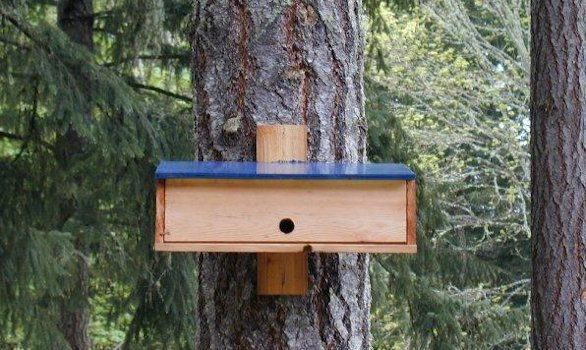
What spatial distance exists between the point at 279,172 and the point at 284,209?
3.0 inches

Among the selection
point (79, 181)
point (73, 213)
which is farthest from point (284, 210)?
point (73, 213)

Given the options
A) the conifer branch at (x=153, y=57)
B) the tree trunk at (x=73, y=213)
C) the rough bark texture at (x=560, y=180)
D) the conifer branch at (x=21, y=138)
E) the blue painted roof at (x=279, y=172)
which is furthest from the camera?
the conifer branch at (x=153, y=57)

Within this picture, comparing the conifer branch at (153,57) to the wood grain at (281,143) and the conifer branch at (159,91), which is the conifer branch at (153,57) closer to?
the conifer branch at (159,91)

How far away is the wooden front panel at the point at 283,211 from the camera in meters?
1.91

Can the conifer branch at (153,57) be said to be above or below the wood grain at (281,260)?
above

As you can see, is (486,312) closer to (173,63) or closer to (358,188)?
(173,63)

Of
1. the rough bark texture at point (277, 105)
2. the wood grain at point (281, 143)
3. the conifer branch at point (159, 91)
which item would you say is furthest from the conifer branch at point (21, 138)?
the wood grain at point (281, 143)

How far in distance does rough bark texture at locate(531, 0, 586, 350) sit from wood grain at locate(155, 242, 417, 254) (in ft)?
9.20

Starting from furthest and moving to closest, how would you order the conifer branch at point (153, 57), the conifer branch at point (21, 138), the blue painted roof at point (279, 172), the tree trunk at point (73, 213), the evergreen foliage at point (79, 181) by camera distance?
the conifer branch at point (153, 57), the tree trunk at point (73, 213), the conifer branch at point (21, 138), the evergreen foliage at point (79, 181), the blue painted roof at point (279, 172)

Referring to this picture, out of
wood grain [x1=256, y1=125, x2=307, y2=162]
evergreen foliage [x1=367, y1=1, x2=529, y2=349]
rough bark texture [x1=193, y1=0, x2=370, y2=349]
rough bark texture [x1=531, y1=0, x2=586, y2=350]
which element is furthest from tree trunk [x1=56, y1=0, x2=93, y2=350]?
wood grain [x1=256, y1=125, x2=307, y2=162]

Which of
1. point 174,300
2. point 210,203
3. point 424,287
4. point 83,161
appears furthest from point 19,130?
point 210,203

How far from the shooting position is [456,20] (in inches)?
420

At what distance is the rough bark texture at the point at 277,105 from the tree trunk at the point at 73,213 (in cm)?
499

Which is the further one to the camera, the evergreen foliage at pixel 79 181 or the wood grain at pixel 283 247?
the evergreen foliage at pixel 79 181
